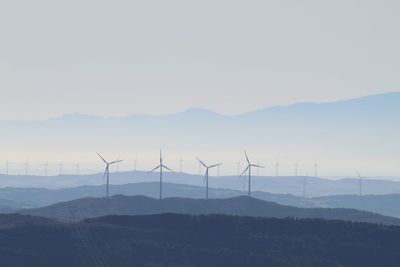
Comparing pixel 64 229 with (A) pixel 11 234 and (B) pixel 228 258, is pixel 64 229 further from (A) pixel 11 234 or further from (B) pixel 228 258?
(B) pixel 228 258

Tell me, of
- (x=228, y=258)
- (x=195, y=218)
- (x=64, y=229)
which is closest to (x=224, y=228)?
(x=195, y=218)

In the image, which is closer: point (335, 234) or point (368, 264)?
point (368, 264)

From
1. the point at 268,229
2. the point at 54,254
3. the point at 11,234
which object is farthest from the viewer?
the point at 268,229

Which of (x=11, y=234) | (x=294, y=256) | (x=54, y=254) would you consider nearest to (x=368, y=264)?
(x=294, y=256)

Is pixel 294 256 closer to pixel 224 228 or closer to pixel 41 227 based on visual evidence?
pixel 224 228

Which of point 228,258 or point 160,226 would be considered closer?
point 228,258

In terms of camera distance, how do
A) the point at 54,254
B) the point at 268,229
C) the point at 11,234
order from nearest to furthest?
the point at 54,254, the point at 11,234, the point at 268,229
